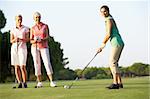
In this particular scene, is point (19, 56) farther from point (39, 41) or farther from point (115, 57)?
point (115, 57)

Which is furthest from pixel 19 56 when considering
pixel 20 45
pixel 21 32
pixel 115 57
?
pixel 115 57

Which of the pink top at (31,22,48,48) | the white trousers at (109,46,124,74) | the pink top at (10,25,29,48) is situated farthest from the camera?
the pink top at (10,25,29,48)

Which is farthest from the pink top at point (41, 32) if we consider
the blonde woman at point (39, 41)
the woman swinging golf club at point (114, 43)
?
the woman swinging golf club at point (114, 43)

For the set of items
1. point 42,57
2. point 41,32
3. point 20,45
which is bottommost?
point 42,57

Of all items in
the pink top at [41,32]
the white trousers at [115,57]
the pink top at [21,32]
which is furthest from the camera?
the pink top at [21,32]

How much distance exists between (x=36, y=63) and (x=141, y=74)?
205 centimetres

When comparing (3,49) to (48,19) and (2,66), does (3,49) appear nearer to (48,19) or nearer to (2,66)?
(2,66)

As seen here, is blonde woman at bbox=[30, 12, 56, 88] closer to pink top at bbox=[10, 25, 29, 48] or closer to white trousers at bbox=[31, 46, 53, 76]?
white trousers at bbox=[31, 46, 53, 76]

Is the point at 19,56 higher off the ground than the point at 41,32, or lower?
lower

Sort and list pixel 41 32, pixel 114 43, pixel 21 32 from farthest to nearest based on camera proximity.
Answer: pixel 21 32 < pixel 41 32 < pixel 114 43

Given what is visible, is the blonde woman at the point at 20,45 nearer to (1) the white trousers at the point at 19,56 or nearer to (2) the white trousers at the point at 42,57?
(1) the white trousers at the point at 19,56

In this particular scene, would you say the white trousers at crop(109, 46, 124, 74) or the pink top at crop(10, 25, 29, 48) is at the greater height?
the pink top at crop(10, 25, 29, 48)

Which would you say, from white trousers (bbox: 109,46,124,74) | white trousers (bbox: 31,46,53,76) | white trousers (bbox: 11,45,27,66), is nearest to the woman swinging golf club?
white trousers (bbox: 109,46,124,74)

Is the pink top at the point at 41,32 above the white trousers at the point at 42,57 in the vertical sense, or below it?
above
